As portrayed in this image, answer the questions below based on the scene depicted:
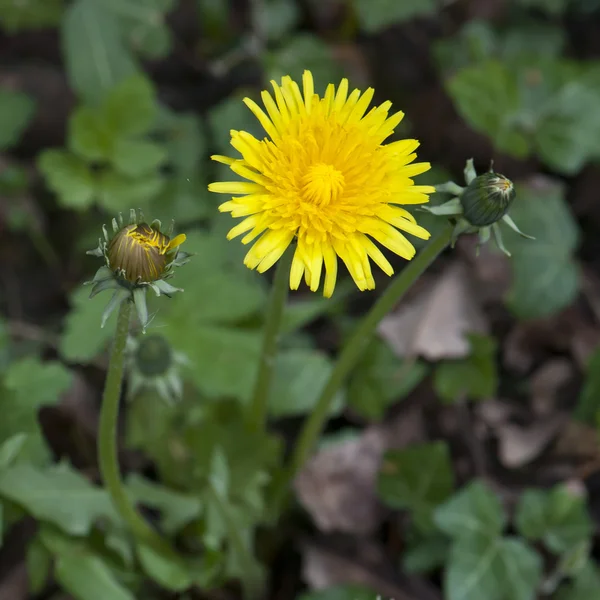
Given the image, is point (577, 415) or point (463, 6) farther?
point (463, 6)

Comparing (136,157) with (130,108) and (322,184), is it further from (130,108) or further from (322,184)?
(322,184)

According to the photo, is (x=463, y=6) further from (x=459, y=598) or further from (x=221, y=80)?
(x=459, y=598)

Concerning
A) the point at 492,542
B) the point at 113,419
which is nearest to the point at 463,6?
the point at 492,542

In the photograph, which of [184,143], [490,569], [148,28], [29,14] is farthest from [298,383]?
[29,14]

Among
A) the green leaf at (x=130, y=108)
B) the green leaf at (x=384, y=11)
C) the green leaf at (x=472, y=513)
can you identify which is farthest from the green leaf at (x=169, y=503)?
the green leaf at (x=384, y=11)

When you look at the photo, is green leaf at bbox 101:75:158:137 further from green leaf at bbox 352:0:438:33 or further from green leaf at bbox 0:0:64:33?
green leaf at bbox 352:0:438:33

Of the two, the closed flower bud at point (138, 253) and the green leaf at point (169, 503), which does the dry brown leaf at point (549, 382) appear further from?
the closed flower bud at point (138, 253)
